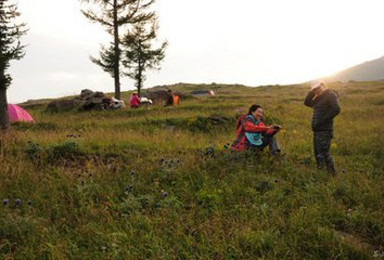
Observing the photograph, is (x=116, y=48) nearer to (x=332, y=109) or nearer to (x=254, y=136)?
(x=254, y=136)

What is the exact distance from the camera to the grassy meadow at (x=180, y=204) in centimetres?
399

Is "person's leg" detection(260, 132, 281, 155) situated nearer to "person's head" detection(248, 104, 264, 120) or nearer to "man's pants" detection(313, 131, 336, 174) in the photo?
"person's head" detection(248, 104, 264, 120)

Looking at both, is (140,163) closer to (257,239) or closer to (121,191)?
(121,191)

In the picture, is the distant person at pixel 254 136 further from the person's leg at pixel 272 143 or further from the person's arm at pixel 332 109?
the person's arm at pixel 332 109

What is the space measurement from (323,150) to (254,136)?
1616 mm

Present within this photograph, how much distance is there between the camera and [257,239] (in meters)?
4.08

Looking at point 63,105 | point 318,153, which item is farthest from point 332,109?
point 63,105

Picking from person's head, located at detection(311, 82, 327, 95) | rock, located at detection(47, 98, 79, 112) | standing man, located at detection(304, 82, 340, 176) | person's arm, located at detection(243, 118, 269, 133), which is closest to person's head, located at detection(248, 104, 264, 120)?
person's arm, located at detection(243, 118, 269, 133)

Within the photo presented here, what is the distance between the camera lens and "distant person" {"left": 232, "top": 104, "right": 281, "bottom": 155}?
7.66m

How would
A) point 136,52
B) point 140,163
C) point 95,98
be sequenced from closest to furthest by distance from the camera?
1. point 140,163
2. point 95,98
3. point 136,52

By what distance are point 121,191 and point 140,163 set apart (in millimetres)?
1306

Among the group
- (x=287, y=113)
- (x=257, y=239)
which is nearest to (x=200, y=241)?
(x=257, y=239)

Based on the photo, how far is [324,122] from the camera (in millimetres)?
7391

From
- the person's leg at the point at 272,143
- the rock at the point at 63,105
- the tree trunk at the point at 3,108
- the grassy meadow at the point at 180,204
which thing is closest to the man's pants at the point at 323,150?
the grassy meadow at the point at 180,204
